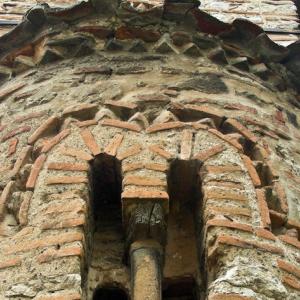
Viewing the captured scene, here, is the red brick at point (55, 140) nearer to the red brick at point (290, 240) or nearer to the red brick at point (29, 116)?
the red brick at point (29, 116)

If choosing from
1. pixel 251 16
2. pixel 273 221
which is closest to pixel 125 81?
pixel 273 221

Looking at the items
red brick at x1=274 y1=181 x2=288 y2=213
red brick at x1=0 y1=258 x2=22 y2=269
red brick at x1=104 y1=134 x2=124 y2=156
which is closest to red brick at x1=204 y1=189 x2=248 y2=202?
red brick at x1=274 y1=181 x2=288 y2=213

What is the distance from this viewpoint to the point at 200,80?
3871 mm

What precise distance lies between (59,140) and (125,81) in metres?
0.72

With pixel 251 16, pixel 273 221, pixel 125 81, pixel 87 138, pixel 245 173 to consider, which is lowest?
pixel 273 221

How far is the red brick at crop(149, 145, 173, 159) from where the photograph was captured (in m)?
3.09

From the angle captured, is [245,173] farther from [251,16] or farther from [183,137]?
[251,16]

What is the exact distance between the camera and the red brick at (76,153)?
3.08m

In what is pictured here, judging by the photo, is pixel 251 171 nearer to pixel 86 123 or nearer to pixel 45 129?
pixel 86 123

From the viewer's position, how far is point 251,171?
3109 mm

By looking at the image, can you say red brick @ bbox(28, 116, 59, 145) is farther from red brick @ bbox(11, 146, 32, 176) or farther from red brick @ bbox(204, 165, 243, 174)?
red brick @ bbox(204, 165, 243, 174)

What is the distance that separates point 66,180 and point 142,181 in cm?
32

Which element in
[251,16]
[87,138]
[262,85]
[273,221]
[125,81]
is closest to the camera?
[273,221]

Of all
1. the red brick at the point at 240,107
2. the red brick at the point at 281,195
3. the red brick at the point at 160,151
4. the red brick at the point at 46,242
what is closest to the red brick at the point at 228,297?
the red brick at the point at 46,242
